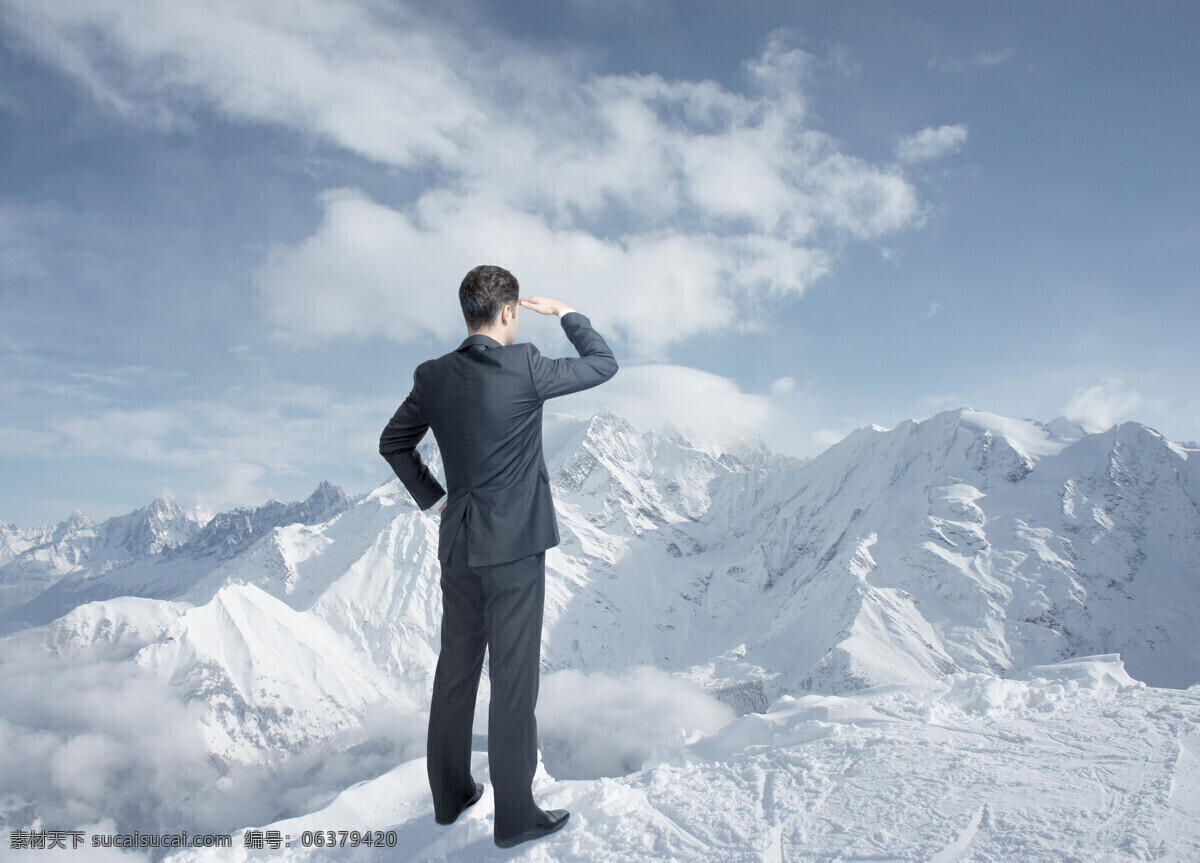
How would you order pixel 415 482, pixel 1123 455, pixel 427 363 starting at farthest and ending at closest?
1. pixel 1123 455
2. pixel 415 482
3. pixel 427 363

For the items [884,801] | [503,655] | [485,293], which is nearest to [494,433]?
[485,293]

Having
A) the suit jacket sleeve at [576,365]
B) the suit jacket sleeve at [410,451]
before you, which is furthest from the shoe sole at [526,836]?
the suit jacket sleeve at [576,365]

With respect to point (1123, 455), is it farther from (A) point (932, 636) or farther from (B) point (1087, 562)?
(A) point (932, 636)

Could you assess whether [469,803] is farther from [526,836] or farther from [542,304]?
[542,304]

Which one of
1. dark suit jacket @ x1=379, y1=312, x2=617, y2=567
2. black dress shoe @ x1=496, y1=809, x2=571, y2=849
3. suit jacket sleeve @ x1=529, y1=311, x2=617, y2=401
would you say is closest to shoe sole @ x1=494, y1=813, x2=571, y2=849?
black dress shoe @ x1=496, y1=809, x2=571, y2=849

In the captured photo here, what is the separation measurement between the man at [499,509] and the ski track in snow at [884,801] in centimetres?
79

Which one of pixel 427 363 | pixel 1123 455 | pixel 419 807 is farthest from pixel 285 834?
pixel 1123 455

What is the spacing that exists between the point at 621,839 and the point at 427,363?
3.40 metres

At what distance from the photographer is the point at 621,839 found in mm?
4109

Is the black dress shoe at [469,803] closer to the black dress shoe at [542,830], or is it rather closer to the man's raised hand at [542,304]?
the black dress shoe at [542,830]

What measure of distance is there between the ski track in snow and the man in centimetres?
79

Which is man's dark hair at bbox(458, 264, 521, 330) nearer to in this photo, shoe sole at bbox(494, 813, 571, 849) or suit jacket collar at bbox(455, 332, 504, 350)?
suit jacket collar at bbox(455, 332, 504, 350)

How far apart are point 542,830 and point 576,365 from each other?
3081 mm

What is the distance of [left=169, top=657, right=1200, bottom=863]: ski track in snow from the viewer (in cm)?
376
